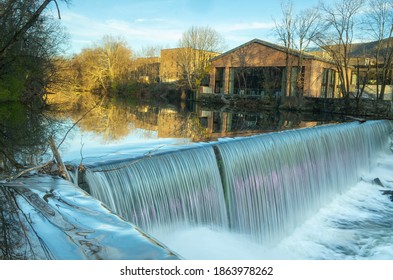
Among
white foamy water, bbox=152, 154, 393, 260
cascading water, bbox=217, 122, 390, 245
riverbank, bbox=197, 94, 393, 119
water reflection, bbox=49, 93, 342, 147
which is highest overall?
riverbank, bbox=197, 94, 393, 119

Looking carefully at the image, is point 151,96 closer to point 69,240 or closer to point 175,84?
point 175,84

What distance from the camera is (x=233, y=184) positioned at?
6367mm

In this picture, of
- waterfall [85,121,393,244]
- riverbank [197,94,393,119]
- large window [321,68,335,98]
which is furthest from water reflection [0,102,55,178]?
large window [321,68,335,98]

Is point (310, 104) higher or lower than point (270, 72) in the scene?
lower

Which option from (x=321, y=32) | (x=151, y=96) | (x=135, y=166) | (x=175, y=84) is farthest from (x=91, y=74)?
(x=135, y=166)

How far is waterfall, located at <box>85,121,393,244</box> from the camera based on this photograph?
16.0ft

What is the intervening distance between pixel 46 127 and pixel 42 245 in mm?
12219

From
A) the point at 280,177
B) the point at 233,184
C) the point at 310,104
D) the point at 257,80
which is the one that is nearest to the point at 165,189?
the point at 233,184

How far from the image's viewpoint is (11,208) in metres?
3.05

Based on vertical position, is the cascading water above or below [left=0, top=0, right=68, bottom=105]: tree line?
below

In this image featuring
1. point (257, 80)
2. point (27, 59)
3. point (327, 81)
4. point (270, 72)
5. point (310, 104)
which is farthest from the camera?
point (257, 80)

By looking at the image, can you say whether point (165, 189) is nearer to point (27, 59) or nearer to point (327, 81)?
point (27, 59)

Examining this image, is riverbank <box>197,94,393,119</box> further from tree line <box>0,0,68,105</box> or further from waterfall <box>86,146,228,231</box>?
waterfall <box>86,146,228,231</box>
